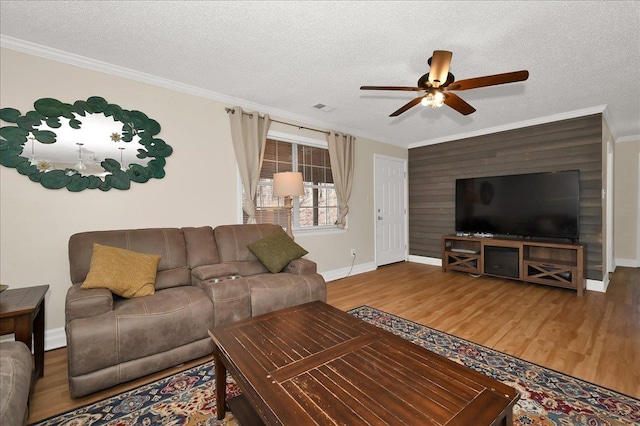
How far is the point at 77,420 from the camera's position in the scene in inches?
61.8

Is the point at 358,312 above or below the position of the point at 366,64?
below

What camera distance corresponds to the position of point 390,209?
5.62 m

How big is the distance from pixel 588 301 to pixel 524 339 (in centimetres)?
178

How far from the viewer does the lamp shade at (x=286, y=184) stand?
342 cm

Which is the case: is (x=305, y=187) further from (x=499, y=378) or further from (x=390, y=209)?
(x=499, y=378)

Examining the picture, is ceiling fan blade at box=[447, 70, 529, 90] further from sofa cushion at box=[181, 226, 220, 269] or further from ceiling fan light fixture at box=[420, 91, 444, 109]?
sofa cushion at box=[181, 226, 220, 269]

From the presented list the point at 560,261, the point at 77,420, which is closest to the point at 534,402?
the point at 77,420

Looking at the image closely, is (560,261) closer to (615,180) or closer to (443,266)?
(443,266)

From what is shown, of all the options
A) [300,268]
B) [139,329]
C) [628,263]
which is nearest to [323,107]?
[300,268]

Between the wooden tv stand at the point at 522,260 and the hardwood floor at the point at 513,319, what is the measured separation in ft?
0.51

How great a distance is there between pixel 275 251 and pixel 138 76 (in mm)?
2273

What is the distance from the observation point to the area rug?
1556mm

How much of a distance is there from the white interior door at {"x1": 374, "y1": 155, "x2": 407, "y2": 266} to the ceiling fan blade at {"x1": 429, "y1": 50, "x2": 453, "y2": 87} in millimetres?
3113

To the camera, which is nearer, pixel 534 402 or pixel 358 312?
pixel 534 402
